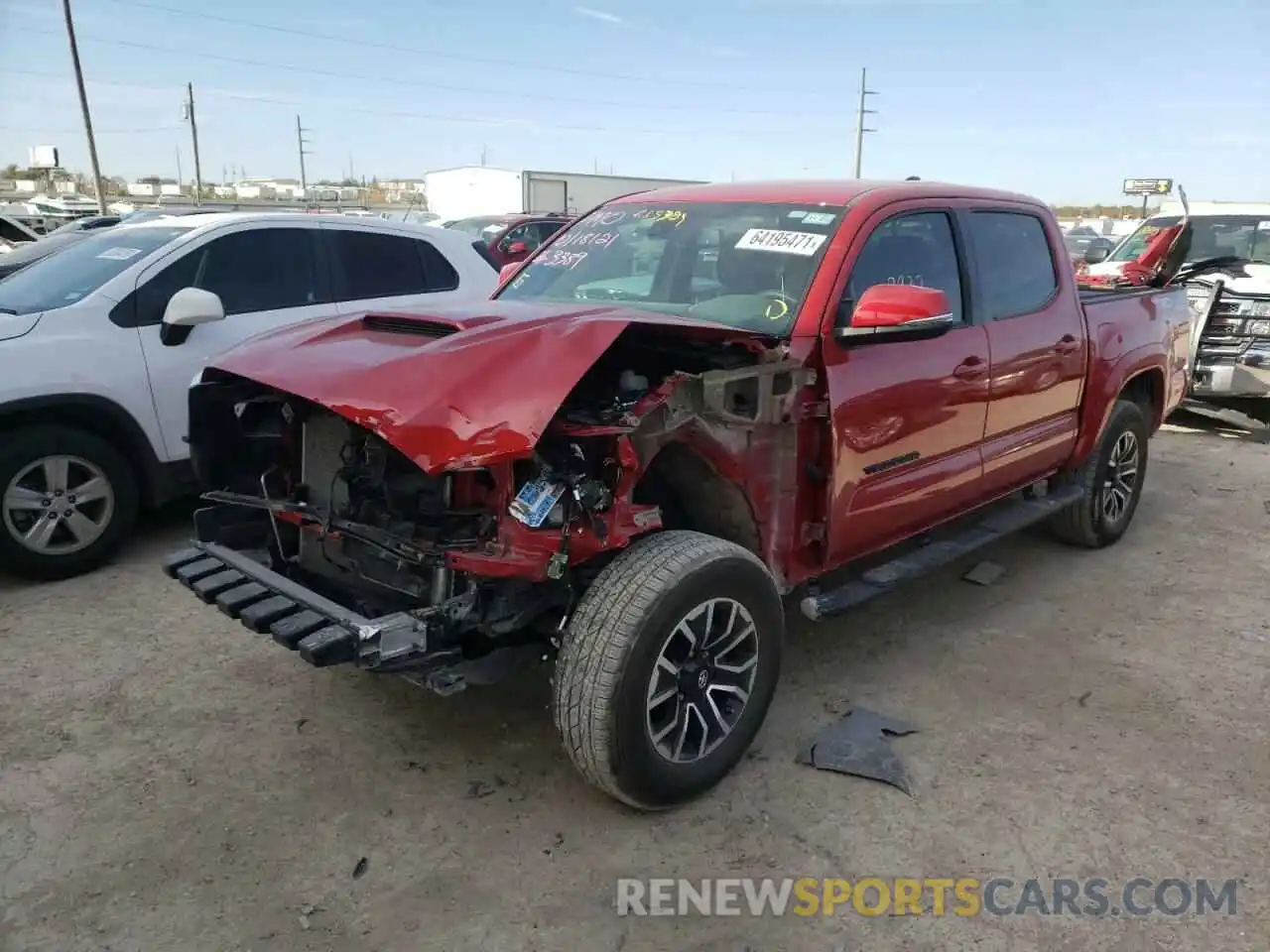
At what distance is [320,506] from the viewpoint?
3.24 metres

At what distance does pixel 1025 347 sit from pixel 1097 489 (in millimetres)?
1471

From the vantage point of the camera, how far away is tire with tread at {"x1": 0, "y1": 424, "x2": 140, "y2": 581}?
4520 mm

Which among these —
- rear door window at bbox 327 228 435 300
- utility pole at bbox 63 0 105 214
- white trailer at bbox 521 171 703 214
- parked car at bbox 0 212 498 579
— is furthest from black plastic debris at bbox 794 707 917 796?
utility pole at bbox 63 0 105 214

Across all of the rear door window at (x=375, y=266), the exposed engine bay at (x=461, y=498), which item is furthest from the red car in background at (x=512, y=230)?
the exposed engine bay at (x=461, y=498)

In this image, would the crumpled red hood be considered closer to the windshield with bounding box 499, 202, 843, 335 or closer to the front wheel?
the windshield with bounding box 499, 202, 843, 335

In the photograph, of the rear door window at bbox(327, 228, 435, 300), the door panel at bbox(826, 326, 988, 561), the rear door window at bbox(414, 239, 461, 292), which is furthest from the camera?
the rear door window at bbox(414, 239, 461, 292)

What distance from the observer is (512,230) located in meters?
14.2

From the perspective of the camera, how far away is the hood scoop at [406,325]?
2.98 m

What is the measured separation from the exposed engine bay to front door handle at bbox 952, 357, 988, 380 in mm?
994

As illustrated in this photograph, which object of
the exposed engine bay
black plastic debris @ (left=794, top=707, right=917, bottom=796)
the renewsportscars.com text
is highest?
the exposed engine bay

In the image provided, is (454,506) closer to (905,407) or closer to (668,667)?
(668,667)

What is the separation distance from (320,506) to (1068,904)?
2569 mm

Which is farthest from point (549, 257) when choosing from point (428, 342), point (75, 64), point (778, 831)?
point (75, 64)

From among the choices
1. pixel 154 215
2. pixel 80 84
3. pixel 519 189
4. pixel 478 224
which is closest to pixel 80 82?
pixel 80 84
